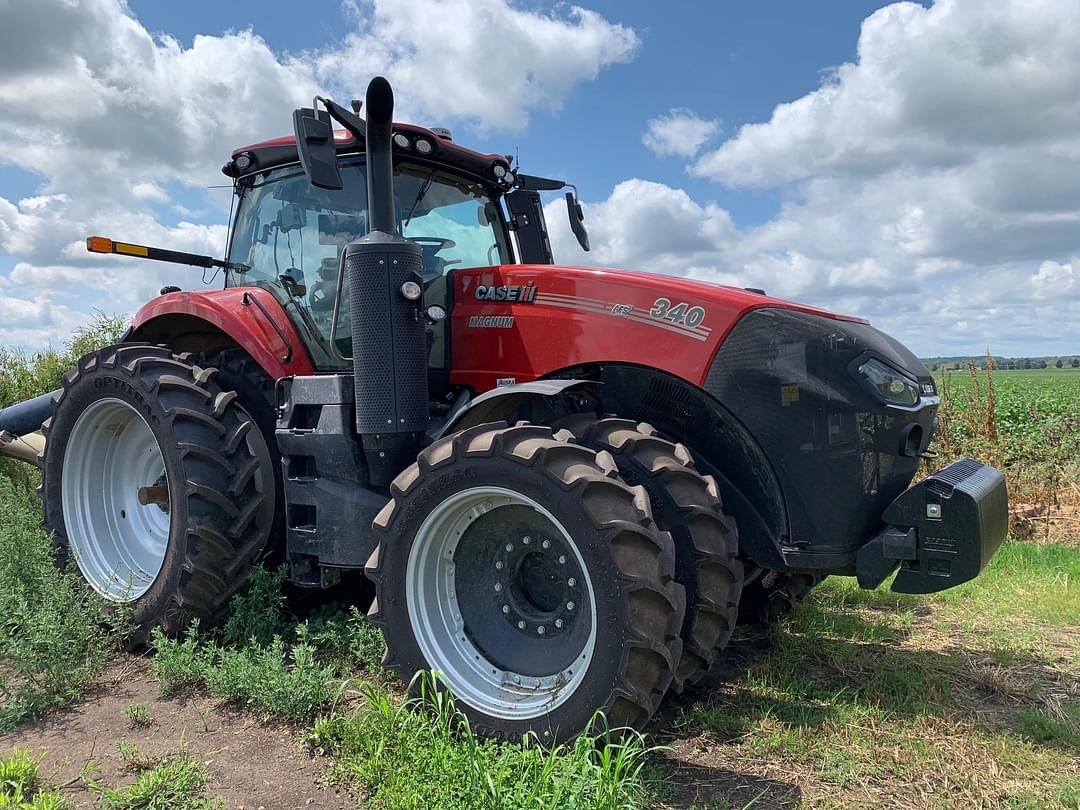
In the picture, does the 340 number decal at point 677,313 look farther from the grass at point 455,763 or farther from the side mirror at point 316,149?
the grass at point 455,763

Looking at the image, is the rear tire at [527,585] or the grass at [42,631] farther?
the grass at [42,631]

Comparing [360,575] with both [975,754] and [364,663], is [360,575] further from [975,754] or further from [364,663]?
[975,754]

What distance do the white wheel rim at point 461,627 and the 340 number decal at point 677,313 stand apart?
102 centimetres

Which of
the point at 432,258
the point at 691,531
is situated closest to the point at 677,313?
the point at 691,531

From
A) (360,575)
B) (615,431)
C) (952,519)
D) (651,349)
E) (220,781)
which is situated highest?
(651,349)

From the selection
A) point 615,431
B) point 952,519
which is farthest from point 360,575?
point 952,519

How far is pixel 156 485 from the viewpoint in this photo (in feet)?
14.6

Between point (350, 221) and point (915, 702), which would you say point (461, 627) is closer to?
point (915, 702)

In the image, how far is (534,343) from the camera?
377cm

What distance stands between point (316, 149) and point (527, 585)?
2.06 meters

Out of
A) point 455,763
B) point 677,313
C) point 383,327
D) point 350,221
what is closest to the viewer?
point 455,763

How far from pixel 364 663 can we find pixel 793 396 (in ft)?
7.83

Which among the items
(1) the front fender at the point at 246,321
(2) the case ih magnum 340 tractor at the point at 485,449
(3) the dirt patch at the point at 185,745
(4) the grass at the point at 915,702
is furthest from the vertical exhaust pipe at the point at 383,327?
(4) the grass at the point at 915,702

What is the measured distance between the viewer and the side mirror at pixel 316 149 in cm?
338
